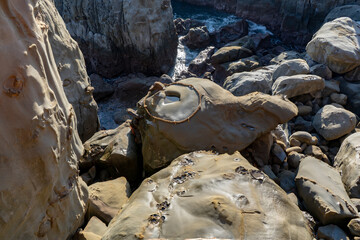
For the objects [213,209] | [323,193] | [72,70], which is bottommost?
[323,193]

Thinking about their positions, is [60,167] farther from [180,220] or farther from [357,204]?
[357,204]

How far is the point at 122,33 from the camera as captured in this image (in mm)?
11305

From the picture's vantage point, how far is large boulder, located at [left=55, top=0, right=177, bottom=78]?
36.0ft

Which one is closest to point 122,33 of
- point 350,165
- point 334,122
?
point 334,122

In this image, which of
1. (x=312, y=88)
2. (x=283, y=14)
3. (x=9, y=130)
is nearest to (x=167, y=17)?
(x=283, y=14)

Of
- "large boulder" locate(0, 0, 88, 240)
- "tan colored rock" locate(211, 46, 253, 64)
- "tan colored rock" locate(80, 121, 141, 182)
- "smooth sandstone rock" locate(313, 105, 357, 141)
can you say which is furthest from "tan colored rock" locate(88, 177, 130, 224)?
"tan colored rock" locate(211, 46, 253, 64)

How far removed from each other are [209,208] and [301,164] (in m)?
2.07

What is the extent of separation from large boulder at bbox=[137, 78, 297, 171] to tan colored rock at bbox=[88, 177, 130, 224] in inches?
22.9

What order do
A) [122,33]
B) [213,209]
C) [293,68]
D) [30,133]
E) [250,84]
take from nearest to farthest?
[30,133] < [213,209] < [250,84] < [293,68] < [122,33]

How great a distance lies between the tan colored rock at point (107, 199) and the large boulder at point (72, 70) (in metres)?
1.78

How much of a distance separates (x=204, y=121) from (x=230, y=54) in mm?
7238

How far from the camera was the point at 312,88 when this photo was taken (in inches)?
227

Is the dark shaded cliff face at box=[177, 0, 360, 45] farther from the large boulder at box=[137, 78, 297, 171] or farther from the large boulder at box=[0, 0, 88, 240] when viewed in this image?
the large boulder at box=[0, 0, 88, 240]

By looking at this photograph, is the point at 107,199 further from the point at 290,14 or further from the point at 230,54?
the point at 290,14
